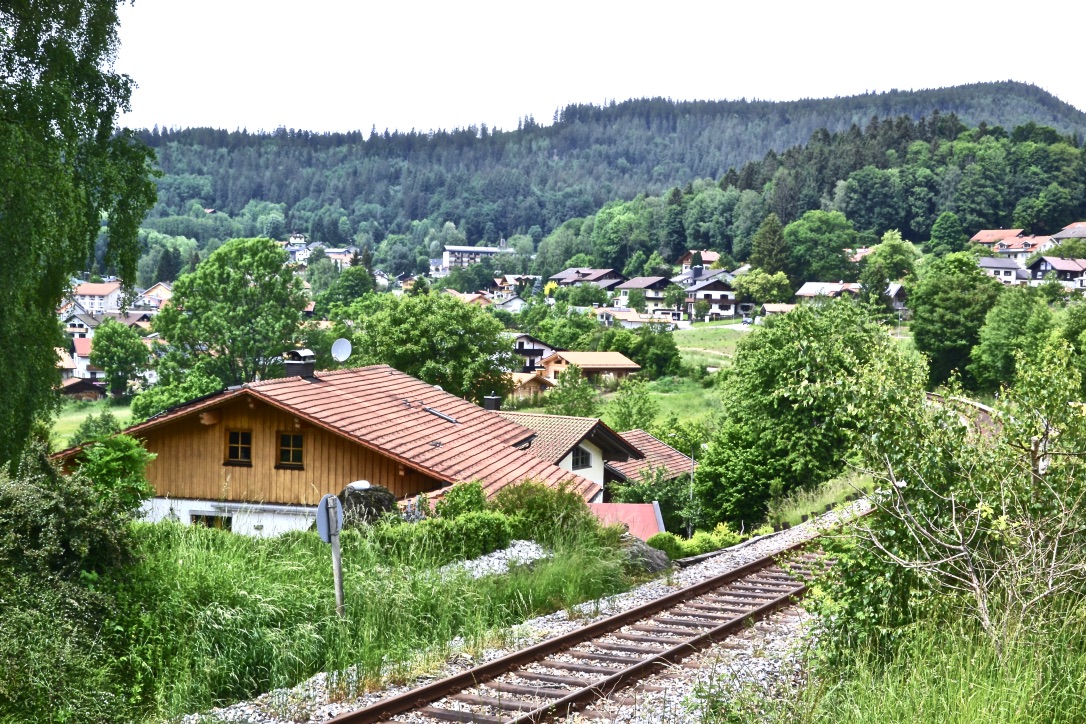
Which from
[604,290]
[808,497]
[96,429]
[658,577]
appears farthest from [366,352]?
[604,290]

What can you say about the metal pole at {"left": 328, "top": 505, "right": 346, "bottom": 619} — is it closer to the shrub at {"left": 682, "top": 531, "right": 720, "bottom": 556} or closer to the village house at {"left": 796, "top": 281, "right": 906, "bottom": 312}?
the shrub at {"left": 682, "top": 531, "right": 720, "bottom": 556}

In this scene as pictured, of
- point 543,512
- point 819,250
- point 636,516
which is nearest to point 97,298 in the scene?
point 819,250

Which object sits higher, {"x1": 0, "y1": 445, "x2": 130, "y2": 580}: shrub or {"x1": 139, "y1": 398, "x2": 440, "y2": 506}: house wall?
{"x1": 0, "y1": 445, "x2": 130, "y2": 580}: shrub

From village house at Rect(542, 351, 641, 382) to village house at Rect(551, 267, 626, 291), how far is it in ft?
220

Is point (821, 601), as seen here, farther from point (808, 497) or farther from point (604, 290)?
point (604, 290)

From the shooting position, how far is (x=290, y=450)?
66.5 feet

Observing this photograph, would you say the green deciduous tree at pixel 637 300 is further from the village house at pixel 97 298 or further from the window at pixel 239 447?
the window at pixel 239 447

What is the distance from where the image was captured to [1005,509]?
732 cm

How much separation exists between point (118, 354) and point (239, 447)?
71.1 metres

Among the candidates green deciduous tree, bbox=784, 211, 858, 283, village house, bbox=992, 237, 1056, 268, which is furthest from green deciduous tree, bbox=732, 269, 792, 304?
village house, bbox=992, 237, 1056, 268

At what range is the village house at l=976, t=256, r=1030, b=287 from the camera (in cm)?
12028

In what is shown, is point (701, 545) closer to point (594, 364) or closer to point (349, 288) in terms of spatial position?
point (594, 364)

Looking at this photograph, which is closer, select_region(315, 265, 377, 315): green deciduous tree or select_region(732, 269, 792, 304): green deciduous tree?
select_region(732, 269, 792, 304): green deciduous tree

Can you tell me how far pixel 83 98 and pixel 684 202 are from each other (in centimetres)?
16592
